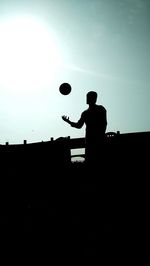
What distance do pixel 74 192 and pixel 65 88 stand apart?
3.54m

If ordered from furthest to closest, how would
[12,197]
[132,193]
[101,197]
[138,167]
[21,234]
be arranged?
[12,197] < [138,167] < [132,193] < [101,197] < [21,234]

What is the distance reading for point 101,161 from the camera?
4.55 m

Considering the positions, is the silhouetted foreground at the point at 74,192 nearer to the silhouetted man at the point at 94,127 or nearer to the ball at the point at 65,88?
the silhouetted man at the point at 94,127

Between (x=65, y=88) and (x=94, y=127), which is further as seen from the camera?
(x=65, y=88)

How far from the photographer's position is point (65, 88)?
7105mm

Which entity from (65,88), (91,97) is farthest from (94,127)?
(65,88)

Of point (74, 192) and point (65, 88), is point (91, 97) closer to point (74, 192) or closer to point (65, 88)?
point (74, 192)

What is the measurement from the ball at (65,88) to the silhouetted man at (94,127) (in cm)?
228

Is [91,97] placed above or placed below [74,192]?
above

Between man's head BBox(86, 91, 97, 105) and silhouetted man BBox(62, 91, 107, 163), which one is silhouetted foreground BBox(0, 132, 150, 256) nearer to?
silhouetted man BBox(62, 91, 107, 163)

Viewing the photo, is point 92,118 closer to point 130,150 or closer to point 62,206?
point 130,150

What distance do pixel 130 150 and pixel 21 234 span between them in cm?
272

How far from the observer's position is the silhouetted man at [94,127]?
4.60 meters

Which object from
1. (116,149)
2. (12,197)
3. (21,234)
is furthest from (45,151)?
(21,234)
